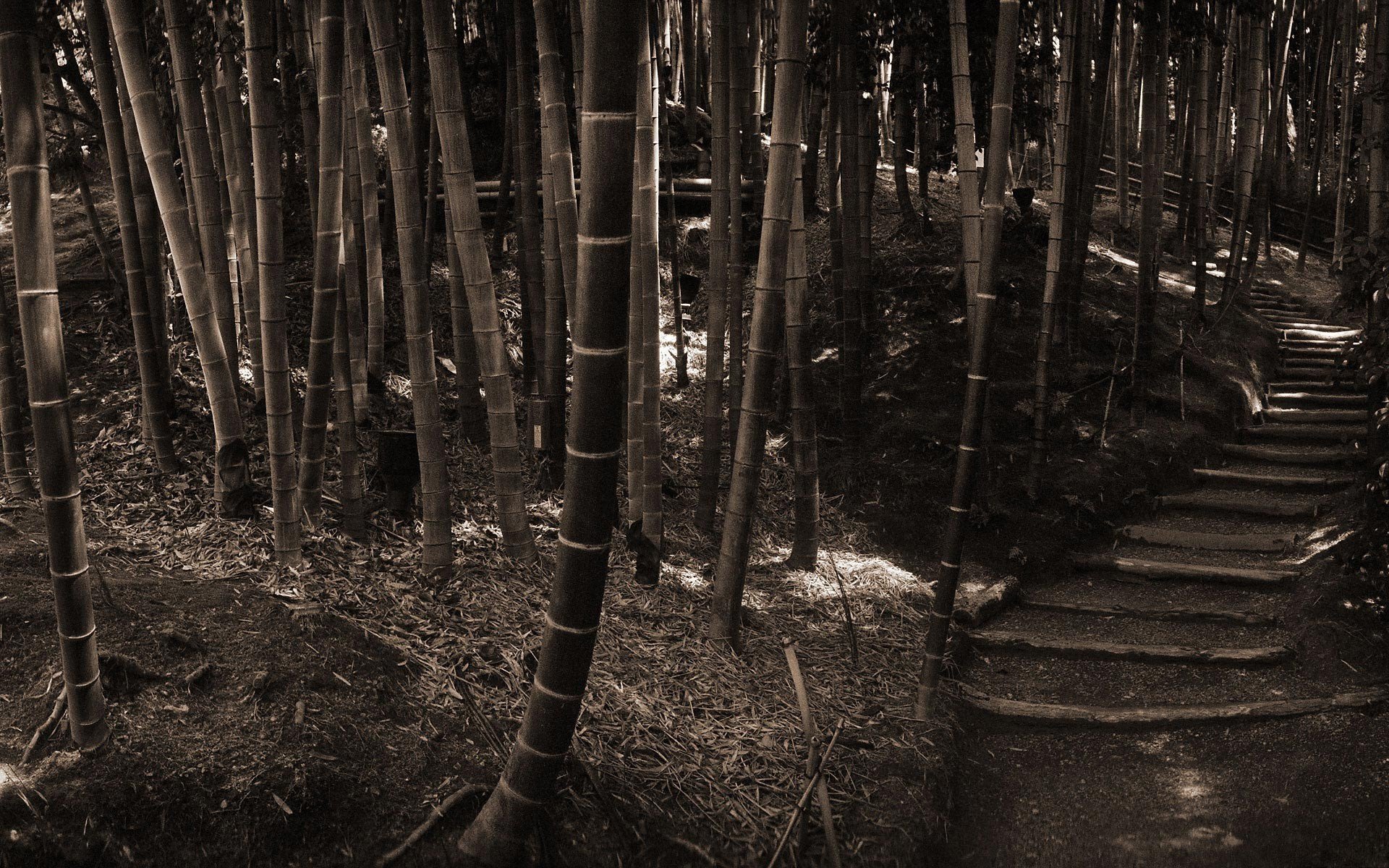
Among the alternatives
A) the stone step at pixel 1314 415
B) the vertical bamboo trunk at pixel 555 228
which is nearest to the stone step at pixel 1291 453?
the stone step at pixel 1314 415

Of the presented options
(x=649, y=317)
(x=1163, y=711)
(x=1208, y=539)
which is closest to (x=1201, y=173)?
(x=1208, y=539)

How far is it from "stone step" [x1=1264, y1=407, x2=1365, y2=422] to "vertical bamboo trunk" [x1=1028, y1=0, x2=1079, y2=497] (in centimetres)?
245

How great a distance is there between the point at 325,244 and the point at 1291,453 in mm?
6071

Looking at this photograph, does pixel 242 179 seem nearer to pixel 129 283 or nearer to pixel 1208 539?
pixel 129 283

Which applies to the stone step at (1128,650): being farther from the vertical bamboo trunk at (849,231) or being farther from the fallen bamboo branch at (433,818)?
the fallen bamboo branch at (433,818)

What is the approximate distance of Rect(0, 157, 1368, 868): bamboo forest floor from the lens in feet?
7.42

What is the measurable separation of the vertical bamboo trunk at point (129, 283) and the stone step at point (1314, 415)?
6951mm

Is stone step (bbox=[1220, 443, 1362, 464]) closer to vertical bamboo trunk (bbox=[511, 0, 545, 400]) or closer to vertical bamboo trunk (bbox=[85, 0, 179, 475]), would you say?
vertical bamboo trunk (bbox=[511, 0, 545, 400])

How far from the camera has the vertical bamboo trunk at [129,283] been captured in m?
3.29

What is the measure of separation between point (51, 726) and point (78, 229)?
554 centimetres

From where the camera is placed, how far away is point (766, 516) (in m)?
5.33

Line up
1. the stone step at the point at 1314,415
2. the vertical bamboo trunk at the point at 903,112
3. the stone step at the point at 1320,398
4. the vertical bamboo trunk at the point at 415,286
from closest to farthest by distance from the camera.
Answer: the vertical bamboo trunk at the point at 415,286, the stone step at the point at 1314,415, the stone step at the point at 1320,398, the vertical bamboo trunk at the point at 903,112

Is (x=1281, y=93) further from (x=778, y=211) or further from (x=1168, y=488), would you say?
(x=778, y=211)

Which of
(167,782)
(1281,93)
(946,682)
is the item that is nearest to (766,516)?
(946,682)
